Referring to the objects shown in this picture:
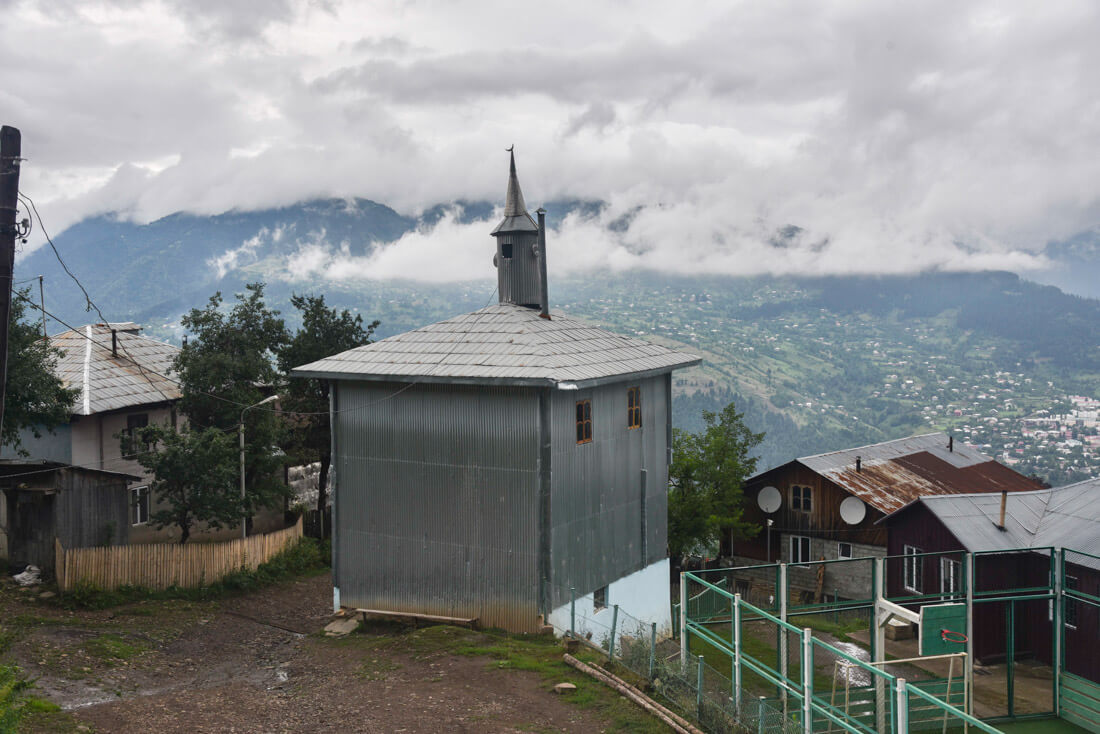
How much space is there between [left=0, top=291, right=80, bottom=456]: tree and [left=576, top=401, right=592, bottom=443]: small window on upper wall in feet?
45.9

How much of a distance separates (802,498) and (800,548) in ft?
7.49

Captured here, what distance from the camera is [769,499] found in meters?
40.7

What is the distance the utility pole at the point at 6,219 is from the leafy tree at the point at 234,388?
1500 cm

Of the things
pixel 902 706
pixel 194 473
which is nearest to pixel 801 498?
pixel 194 473

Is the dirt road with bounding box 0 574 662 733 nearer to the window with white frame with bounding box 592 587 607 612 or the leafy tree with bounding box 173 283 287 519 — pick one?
the window with white frame with bounding box 592 587 607 612

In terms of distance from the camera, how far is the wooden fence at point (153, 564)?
22906 millimetres

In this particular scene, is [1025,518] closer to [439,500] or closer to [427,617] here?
[439,500]

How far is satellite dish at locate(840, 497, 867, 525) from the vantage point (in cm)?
3741

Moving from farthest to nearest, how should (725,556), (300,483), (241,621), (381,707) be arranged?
(725,556) < (300,483) < (241,621) < (381,707)

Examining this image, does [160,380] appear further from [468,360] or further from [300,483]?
[468,360]

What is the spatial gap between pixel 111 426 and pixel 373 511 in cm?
1325

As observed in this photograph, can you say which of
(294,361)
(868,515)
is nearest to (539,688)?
(294,361)

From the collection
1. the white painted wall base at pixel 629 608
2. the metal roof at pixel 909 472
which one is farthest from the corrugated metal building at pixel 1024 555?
the metal roof at pixel 909 472

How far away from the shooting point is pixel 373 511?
22266 millimetres
